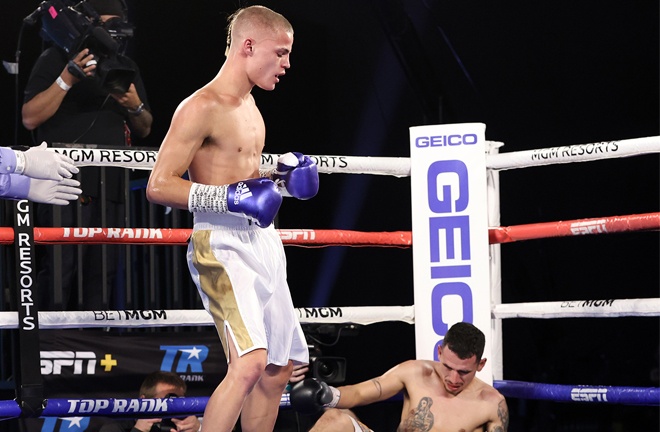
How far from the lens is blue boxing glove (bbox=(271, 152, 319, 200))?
2512 millimetres

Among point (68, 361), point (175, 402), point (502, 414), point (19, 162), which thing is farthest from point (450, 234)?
point (19, 162)

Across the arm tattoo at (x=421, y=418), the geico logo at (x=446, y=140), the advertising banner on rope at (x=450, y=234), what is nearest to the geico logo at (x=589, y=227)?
the advertising banner on rope at (x=450, y=234)

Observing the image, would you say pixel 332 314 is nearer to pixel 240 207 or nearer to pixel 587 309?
pixel 587 309

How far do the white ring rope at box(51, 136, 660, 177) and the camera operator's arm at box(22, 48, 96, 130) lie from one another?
34.5 inches

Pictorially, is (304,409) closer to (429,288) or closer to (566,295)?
(429,288)

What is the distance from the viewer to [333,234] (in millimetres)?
3117

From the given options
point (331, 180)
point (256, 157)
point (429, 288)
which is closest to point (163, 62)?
point (331, 180)

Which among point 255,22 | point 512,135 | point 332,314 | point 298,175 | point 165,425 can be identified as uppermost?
point 512,135

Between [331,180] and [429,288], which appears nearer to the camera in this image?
[429,288]

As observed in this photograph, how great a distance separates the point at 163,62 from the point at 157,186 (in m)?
2.67

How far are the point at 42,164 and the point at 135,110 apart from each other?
1.47m

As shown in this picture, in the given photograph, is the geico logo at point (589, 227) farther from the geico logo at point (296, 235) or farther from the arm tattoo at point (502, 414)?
the geico logo at point (296, 235)

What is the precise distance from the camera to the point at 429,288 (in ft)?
10.6

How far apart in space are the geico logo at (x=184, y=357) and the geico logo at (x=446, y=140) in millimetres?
982
